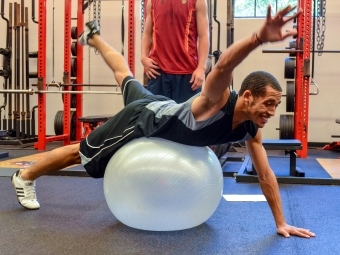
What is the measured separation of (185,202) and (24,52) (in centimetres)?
516

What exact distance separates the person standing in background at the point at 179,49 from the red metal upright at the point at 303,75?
2154 mm

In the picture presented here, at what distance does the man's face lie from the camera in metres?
1.56

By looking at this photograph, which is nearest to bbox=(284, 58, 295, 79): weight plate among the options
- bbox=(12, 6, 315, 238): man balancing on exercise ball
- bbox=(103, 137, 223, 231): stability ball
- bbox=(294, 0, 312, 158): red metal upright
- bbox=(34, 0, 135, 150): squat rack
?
bbox=(294, 0, 312, 158): red metal upright

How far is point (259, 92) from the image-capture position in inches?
62.0

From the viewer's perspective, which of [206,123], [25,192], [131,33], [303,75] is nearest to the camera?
[206,123]

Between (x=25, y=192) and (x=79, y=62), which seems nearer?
(x=25, y=192)

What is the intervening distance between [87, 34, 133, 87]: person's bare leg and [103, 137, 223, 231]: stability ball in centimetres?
70

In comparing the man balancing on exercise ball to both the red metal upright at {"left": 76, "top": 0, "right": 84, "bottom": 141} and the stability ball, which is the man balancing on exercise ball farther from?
the red metal upright at {"left": 76, "top": 0, "right": 84, "bottom": 141}

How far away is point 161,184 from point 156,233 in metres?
0.27

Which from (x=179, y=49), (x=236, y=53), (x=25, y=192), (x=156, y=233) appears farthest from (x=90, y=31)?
(x=236, y=53)

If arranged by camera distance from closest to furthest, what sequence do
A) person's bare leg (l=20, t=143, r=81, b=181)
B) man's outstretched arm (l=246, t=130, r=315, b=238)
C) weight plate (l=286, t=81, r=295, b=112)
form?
man's outstretched arm (l=246, t=130, r=315, b=238) → person's bare leg (l=20, t=143, r=81, b=181) → weight plate (l=286, t=81, r=295, b=112)

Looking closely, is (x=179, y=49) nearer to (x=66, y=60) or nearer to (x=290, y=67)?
(x=290, y=67)

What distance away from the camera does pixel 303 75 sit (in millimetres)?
4488

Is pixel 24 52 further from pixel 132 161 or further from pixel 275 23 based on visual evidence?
pixel 275 23
